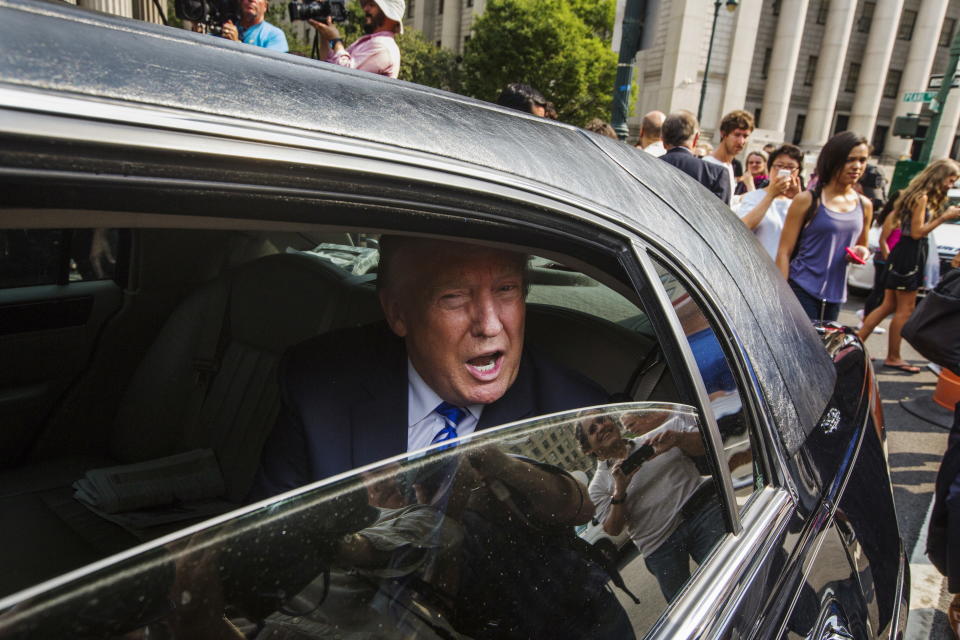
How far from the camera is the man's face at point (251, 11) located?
415 centimetres

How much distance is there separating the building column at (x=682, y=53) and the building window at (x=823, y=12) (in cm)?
1403

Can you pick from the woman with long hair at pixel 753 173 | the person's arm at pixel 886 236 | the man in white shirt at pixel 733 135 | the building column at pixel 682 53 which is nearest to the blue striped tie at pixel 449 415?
the man in white shirt at pixel 733 135

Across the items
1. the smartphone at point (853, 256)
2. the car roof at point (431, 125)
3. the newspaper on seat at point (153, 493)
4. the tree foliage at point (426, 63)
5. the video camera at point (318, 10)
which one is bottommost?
the newspaper on seat at point (153, 493)

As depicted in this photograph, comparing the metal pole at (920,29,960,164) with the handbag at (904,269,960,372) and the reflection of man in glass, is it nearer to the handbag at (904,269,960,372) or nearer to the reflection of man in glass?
the handbag at (904,269,960,372)

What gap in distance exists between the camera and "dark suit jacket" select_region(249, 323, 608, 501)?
138cm

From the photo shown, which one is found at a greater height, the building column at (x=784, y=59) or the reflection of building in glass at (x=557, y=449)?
the building column at (x=784, y=59)

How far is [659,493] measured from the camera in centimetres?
101

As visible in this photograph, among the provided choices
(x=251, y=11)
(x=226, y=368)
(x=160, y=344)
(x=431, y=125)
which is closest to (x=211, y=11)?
(x=251, y=11)

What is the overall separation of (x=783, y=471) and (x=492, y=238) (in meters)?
0.67

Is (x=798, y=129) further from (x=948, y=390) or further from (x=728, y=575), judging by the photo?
(x=728, y=575)

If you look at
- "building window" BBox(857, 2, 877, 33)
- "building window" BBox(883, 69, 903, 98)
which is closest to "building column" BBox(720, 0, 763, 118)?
"building window" BBox(857, 2, 877, 33)

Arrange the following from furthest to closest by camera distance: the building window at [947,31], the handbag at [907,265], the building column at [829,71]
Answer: the building window at [947,31] → the building column at [829,71] → the handbag at [907,265]

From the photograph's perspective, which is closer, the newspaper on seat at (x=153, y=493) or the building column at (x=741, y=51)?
the newspaper on seat at (x=153, y=493)

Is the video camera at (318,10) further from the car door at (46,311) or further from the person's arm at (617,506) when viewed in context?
the person's arm at (617,506)
